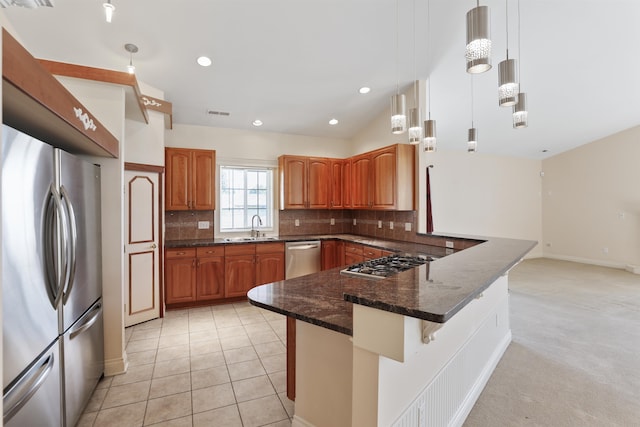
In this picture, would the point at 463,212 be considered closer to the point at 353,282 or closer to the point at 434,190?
the point at 434,190

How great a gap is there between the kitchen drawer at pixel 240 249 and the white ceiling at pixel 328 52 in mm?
1946

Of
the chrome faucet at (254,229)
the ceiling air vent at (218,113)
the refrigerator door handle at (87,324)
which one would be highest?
the ceiling air vent at (218,113)

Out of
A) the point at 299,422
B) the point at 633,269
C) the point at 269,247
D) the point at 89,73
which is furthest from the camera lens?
the point at 633,269

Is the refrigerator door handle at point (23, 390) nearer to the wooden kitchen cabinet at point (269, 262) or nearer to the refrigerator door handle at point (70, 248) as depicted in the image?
the refrigerator door handle at point (70, 248)

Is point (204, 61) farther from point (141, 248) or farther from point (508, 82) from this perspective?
point (508, 82)

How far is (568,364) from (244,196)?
4570mm

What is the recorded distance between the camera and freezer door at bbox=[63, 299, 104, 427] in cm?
176

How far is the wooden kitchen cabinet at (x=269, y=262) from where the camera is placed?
4453 millimetres

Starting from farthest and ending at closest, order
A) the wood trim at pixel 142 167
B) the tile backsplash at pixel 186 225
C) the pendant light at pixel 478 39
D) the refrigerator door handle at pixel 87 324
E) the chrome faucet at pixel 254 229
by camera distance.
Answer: the chrome faucet at pixel 254 229 < the tile backsplash at pixel 186 225 < the wood trim at pixel 142 167 < the refrigerator door handle at pixel 87 324 < the pendant light at pixel 478 39

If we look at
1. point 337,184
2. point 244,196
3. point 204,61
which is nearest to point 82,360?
point 204,61

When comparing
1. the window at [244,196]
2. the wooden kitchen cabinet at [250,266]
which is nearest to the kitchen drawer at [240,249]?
the wooden kitchen cabinet at [250,266]

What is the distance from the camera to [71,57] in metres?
2.97

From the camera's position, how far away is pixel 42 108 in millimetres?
1354

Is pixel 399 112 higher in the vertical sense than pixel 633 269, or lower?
higher
